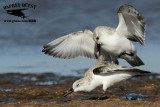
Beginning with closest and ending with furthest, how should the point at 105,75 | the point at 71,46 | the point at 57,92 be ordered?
the point at 105,75 → the point at 57,92 → the point at 71,46

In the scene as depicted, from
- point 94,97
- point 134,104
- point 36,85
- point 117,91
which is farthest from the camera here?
point 36,85

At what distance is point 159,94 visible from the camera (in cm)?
1656

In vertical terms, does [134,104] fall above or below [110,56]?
below

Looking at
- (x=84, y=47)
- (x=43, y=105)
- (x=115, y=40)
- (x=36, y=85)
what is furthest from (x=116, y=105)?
(x=36, y=85)

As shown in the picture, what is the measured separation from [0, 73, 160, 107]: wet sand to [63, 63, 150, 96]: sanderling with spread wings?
326mm

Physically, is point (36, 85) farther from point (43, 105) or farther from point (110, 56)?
point (43, 105)

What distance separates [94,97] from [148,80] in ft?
14.8

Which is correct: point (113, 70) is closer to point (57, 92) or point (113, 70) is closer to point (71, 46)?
point (57, 92)

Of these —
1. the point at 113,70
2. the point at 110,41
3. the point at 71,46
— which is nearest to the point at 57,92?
the point at 71,46

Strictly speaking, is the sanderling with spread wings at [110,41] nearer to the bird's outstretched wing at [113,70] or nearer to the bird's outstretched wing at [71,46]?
the bird's outstretched wing at [71,46]

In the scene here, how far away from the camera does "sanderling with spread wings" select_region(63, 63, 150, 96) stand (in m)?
14.4

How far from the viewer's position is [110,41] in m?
16.1

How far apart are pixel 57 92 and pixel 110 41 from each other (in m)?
2.08

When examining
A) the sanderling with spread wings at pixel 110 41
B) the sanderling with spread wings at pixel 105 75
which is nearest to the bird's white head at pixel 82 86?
the sanderling with spread wings at pixel 105 75
